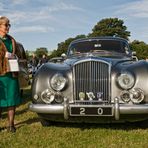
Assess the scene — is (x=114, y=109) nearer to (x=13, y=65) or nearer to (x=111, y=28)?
(x=13, y=65)

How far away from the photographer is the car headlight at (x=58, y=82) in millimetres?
5855

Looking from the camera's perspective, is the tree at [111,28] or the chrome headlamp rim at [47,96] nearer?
the chrome headlamp rim at [47,96]

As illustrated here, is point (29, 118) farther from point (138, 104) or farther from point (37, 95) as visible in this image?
point (138, 104)

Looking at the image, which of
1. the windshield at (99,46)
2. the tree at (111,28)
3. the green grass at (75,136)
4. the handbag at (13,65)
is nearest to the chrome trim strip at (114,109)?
the green grass at (75,136)

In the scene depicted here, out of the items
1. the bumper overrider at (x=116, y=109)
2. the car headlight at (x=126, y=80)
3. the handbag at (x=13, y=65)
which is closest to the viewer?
the bumper overrider at (x=116, y=109)

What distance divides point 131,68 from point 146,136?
41.8 inches

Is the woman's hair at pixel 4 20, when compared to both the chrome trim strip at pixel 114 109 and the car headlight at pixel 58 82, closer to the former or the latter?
the car headlight at pixel 58 82

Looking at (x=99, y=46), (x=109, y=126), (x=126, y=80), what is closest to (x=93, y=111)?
(x=126, y=80)

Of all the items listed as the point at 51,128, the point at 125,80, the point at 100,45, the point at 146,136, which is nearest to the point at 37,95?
the point at 51,128

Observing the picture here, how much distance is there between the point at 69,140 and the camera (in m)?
5.51

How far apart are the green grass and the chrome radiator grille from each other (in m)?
0.57

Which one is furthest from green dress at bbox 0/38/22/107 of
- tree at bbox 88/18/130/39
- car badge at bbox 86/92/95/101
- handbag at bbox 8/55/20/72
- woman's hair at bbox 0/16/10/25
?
tree at bbox 88/18/130/39

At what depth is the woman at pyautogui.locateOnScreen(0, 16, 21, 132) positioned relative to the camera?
5.98m

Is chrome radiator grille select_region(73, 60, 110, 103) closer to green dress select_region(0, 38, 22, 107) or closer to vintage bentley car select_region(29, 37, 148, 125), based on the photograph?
vintage bentley car select_region(29, 37, 148, 125)
